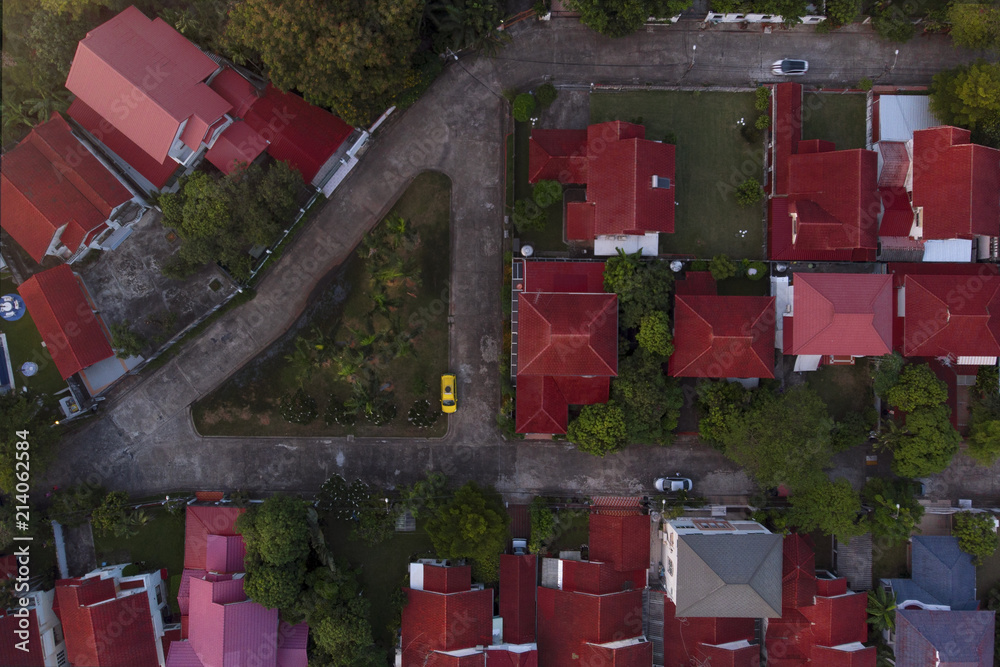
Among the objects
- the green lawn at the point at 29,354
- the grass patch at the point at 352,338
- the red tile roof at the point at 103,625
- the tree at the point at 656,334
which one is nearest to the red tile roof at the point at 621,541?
the tree at the point at 656,334

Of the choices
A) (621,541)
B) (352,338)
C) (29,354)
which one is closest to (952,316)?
(621,541)

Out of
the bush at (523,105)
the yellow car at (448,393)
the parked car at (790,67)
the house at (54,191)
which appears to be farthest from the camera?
the yellow car at (448,393)

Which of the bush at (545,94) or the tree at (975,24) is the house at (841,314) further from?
the bush at (545,94)

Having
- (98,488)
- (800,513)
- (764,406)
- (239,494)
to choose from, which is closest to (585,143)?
(764,406)

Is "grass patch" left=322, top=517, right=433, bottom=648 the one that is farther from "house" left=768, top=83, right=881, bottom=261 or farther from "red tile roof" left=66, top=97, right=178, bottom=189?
"house" left=768, top=83, right=881, bottom=261

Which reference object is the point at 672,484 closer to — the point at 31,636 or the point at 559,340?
the point at 559,340

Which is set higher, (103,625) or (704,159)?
(704,159)
